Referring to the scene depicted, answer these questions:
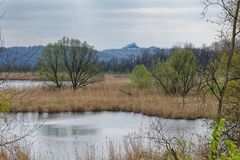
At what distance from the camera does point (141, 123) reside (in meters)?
18.6

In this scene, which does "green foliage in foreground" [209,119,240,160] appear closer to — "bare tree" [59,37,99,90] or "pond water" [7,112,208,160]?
"pond water" [7,112,208,160]

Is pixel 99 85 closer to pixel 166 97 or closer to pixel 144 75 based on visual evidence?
pixel 144 75

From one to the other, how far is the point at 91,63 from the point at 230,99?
23.7 meters

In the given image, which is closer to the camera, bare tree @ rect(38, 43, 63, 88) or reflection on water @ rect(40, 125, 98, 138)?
reflection on water @ rect(40, 125, 98, 138)

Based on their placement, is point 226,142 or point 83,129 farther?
point 83,129

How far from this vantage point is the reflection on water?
653 inches

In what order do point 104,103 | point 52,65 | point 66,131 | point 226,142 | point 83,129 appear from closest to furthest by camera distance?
point 226,142 < point 66,131 < point 83,129 < point 104,103 < point 52,65

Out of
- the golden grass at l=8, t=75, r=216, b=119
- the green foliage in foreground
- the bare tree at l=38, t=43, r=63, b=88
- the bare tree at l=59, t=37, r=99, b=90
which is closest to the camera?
the green foliage in foreground

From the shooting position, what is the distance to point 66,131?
56.9 ft

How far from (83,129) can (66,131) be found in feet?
2.60

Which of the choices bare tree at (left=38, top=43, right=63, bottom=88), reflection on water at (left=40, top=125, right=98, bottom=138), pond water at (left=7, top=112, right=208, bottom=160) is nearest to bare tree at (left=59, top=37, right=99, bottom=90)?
bare tree at (left=38, top=43, right=63, bottom=88)

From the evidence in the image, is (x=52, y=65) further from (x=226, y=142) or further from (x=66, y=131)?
(x=226, y=142)

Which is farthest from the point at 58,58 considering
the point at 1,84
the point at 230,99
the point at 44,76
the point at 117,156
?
the point at 1,84

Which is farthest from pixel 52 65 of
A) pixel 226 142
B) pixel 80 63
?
pixel 226 142
